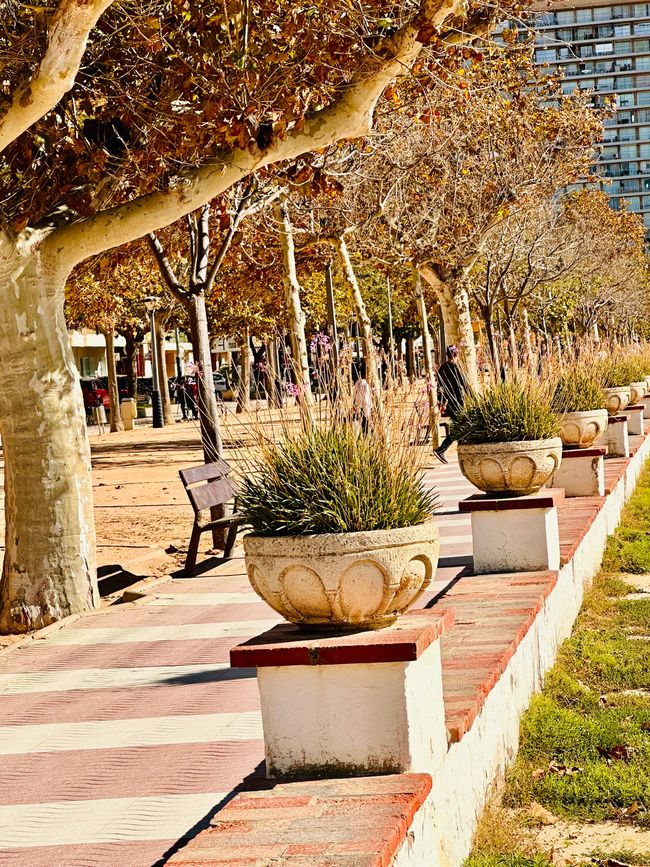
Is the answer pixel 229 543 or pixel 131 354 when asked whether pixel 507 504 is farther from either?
pixel 131 354

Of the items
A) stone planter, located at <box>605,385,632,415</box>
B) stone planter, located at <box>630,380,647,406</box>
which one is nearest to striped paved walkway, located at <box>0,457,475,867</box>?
stone planter, located at <box>605,385,632,415</box>

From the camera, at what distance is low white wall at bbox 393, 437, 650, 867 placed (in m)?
4.14

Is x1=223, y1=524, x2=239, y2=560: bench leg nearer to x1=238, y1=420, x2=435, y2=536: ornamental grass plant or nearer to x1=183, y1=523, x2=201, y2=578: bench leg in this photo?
x1=183, y1=523, x2=201, y2=578: bench leg

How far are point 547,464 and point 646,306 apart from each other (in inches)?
3067

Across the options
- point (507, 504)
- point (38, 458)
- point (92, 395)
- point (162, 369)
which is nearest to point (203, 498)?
point (38, 458)

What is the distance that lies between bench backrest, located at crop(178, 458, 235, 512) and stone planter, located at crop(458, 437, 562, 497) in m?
4.18

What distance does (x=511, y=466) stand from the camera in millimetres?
8398

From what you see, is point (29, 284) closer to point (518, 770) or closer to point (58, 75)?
point (58, 75)

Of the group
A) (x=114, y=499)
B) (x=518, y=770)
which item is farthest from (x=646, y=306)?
(x=518, y=770)

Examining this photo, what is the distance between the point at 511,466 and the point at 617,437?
27.2 ft

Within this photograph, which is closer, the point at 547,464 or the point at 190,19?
the point at 547,464

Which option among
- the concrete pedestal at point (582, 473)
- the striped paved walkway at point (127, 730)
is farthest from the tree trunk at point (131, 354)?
the striped paved walkway at point (127, 730)

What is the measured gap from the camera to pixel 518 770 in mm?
5602

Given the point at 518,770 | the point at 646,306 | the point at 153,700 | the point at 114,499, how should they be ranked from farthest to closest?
1. the point at 646,306
2. the point at 114,499
3. the point at 153,700
4. the point at 518,770
